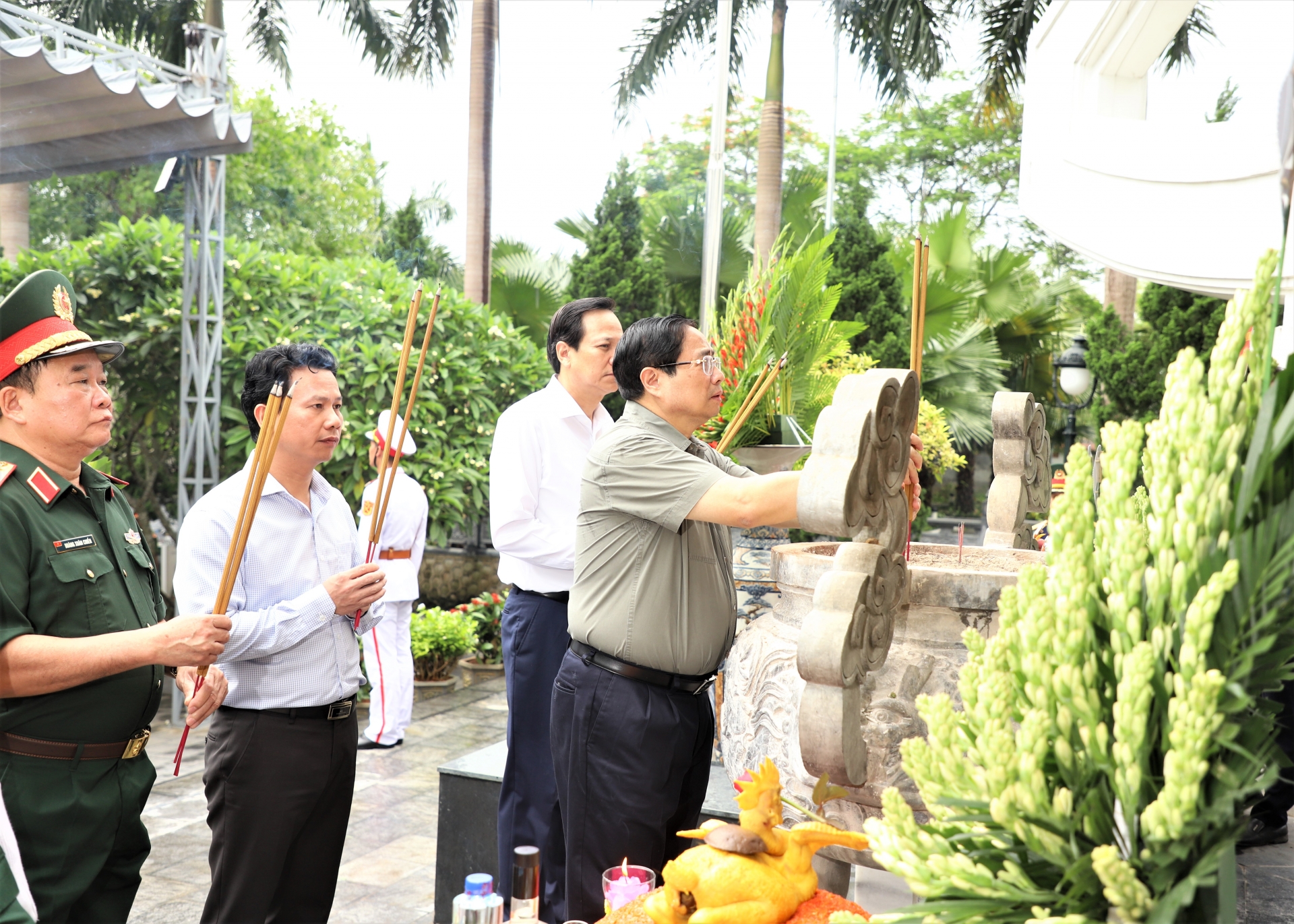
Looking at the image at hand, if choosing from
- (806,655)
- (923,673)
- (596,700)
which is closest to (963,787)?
(806,655)

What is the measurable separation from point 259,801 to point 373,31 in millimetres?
12734

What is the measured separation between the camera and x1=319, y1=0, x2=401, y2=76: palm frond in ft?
42.7

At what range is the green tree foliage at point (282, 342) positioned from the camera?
246 inches

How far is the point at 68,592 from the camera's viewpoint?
1.91 m

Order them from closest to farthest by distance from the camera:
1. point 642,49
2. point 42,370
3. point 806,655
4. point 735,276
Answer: point 806,655 < point 42,370 < point 735,276 < point 642,49

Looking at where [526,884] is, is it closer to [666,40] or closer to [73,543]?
[73,543]

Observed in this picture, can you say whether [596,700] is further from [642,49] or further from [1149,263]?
[642,49]

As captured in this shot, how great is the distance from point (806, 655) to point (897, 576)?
22 centimetres

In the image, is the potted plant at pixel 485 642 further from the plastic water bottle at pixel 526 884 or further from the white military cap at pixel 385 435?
the plastic water bottle at pixel 526 884

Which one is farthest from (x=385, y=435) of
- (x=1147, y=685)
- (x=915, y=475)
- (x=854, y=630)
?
(x=1147, y=685)

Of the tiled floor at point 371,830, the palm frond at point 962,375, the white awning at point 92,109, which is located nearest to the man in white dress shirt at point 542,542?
the tiled floor at point 371,830

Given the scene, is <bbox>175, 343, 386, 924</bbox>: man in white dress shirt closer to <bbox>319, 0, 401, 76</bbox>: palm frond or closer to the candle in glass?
the candle in glass

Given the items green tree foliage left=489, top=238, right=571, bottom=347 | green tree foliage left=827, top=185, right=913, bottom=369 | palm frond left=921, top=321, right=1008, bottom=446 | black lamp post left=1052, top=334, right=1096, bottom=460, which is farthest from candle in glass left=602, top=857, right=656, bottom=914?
green tree foliage left=489, top=238, right=571, bottom=347

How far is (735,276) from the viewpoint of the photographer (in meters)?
12.2
